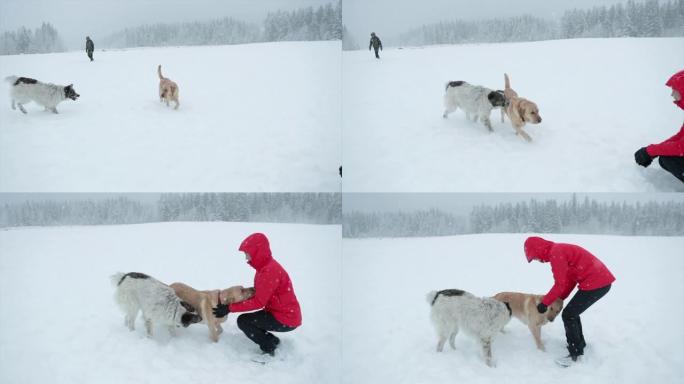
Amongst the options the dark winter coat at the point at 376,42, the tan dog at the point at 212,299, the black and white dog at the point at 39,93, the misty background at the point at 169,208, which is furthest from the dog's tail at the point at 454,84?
the black and white dog at the point at 39,93

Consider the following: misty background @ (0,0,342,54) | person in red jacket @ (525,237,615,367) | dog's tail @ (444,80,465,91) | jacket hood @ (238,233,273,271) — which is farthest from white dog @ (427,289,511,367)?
misty background @ (0,0,342,54)

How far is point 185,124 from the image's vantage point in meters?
2.76

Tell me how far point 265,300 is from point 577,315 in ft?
4.69

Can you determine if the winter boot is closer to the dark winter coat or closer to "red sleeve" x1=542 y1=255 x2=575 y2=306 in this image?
"red sleeve" x1=542 y1=255 x2=575 y2=306

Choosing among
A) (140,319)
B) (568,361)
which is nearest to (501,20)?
(568,361)

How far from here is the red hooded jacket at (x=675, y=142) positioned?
2.13 m

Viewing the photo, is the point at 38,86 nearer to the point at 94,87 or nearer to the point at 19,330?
the point at 94,87

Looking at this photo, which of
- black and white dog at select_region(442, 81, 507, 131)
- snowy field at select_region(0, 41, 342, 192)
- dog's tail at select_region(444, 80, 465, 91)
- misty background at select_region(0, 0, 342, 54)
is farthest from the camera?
misty background at select_region(0, 0, 342, 54)

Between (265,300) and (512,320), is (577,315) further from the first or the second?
(265,300)

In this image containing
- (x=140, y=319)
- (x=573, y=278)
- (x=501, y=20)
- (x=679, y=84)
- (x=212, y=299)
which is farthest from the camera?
(x=501, y=20)

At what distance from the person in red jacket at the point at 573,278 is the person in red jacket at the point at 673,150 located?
1.72 feet

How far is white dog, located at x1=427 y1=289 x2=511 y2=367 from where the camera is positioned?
2.29 m

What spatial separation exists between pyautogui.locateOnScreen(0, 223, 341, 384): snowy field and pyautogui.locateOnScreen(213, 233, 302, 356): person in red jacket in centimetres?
16

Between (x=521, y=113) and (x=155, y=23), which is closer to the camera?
(x=521, y=113)
